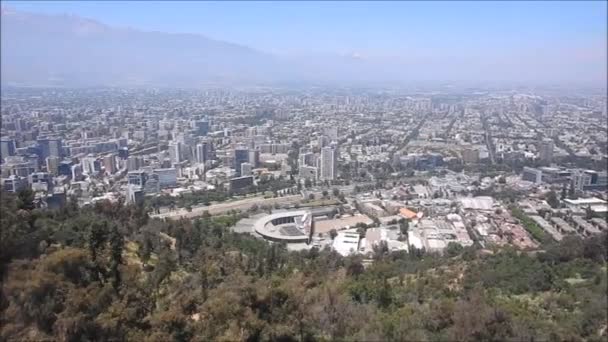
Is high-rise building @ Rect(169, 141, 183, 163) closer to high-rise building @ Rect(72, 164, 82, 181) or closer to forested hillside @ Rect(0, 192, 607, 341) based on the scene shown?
high-rise building @ Rect(72, 164, 82, 181)

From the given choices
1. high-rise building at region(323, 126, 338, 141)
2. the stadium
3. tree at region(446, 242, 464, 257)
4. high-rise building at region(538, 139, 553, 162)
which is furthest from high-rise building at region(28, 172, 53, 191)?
high-rise building at region(538, 139, 553, 162)

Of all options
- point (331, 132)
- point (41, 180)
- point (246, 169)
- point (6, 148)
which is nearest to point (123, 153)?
point (6, 148)

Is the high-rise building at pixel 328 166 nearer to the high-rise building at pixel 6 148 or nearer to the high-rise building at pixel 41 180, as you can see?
the high-rise building at pixel 41 180

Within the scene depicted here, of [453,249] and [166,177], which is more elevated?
[166,177]

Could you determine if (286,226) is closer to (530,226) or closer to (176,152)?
(530,226)

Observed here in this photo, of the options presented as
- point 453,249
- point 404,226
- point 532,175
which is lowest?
point 404,226

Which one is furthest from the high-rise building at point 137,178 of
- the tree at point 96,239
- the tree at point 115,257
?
the tree at point 96,239
